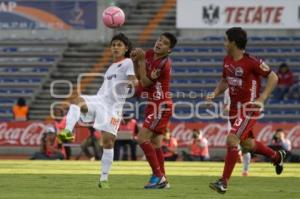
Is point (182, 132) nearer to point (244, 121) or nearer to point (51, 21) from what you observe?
point (51, 21)

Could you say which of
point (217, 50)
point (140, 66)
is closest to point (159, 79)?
point (140, 66)

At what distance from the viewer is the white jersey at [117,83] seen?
1435 centimetres

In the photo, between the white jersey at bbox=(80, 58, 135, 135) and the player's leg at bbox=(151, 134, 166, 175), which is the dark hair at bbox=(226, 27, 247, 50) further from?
the player's leg at bbox=(151, 134, 166, 175)

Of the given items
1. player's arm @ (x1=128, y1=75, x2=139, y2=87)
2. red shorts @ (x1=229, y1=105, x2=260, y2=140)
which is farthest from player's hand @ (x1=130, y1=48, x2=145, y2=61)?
red shorts @ (x1=229, y1=105, x2=260, y2=140)

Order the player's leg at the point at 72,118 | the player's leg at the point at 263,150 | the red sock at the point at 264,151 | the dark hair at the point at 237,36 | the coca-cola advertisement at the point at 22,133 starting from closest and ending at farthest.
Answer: the dark hair at the point at 237,36, the player's leg at the point at 72,118, the player's leg at the point at 263,150, the red sock at the point at 264,151, the coca-cola advertisement at the point at 22,133

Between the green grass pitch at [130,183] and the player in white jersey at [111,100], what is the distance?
0.62m

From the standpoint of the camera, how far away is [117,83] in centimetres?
1441

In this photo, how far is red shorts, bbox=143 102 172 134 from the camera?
1478 centimetres

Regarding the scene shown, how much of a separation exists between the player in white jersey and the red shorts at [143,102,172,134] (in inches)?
21.9

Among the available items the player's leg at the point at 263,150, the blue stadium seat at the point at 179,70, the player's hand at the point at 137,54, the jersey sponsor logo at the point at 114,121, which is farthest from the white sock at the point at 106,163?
the blue stadium seat at the point at 179,70

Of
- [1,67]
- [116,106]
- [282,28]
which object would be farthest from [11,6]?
[116,106]

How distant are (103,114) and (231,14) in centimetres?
2137

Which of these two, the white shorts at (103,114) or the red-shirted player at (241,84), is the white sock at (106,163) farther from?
the red-shirted player at (241,84)

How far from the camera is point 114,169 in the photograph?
2025cm
